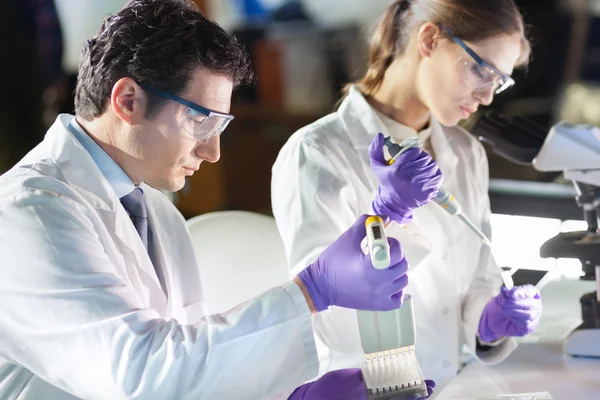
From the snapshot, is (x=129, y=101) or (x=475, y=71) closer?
(x=129, y=101)

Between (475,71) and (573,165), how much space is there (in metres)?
0.35

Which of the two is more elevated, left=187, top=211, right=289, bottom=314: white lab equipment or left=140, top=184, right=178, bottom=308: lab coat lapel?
left=140, top=184, right=178, bottom=308: lab coat lapel

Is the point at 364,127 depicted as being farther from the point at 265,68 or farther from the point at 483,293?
the point at 265,68

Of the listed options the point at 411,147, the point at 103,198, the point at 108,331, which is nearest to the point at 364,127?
the point at 411,147

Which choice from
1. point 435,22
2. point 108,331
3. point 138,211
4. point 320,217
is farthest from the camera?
point 435,22

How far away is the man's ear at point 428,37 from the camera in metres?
2.08

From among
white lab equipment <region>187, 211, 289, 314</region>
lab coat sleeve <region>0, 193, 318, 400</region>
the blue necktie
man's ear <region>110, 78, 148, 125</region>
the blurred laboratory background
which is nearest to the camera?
lab coat sleeve <region>0, 193, 318, 400</region>

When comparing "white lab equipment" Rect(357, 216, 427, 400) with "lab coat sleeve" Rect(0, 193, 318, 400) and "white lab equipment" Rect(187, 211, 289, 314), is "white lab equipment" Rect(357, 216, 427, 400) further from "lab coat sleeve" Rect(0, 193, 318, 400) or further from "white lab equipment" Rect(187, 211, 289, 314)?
"white lab equipment" Rect(187, 211, 289, 314)

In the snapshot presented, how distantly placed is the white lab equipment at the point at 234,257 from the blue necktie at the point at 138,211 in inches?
16.6

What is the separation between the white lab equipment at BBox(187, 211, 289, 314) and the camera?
2242 mm

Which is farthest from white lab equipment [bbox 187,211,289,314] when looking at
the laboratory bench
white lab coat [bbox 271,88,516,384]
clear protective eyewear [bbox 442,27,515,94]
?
clear protective eyewear [bbox 442,27,515,94]

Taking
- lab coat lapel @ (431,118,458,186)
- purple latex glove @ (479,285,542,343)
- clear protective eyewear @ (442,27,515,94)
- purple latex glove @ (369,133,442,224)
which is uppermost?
clear protective eyewear @ (442,27,515,94)

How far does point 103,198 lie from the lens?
5.22ft

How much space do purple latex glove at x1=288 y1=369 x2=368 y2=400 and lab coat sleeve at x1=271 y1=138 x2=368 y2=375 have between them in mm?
359
